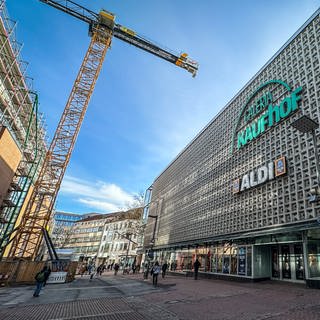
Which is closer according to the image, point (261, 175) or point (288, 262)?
point (288, 262)

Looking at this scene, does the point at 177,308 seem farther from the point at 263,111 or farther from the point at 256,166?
the point at 263,111

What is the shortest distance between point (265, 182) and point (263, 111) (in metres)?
6.78

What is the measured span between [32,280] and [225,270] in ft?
52.5

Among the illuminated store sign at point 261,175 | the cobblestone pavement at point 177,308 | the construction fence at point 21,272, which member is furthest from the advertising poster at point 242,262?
the construction fence at point 21,272

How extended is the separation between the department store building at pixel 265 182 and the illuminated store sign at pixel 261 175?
0.08 m

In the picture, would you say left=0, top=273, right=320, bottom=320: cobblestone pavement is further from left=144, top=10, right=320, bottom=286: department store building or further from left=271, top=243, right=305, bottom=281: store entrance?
left=271, top=243, right=305, bottom=281: store entrance

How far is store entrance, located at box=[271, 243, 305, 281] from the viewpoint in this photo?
14832 mm

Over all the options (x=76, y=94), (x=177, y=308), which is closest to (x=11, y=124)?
(x=76, y=94)

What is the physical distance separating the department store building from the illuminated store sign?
78 mm

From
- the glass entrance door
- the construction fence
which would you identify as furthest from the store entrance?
the construction fence

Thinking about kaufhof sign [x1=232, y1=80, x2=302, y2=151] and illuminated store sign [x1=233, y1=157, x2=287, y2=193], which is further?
kaufhof sign [x1=232, y1=80, x2=302, y2=151]

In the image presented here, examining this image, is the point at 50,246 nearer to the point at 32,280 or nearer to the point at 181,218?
the point at 32,280

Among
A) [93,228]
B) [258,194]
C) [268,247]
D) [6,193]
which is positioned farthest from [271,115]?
[93,228]

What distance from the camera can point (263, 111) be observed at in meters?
20.6
